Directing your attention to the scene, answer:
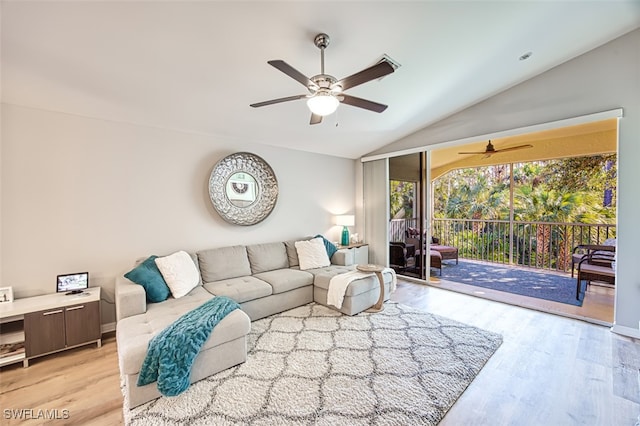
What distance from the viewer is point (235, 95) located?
2.99 m

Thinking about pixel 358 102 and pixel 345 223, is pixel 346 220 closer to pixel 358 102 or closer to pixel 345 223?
pixel 345 223

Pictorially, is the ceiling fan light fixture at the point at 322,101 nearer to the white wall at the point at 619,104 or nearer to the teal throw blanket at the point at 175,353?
the teal throw blanket at the point at 175,353

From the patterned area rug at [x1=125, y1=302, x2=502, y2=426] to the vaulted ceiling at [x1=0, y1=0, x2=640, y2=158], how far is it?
2649 mm

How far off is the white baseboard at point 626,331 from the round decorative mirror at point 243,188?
14.3 ft

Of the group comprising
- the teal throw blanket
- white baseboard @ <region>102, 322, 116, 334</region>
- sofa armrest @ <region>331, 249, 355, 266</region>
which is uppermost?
sofa armrest @ <region>331, 249, 355, 266</region>

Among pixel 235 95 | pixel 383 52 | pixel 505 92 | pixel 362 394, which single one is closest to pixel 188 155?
pixel 235 95

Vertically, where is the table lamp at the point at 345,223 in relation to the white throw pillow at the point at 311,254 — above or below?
above

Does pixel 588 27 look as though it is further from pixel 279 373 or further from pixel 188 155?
pixel 188 155

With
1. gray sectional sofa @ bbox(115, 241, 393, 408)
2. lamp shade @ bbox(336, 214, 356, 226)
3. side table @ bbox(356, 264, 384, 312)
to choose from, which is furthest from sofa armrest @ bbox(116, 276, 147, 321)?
lamp shade @ bbox(336, 214, 356, 226)

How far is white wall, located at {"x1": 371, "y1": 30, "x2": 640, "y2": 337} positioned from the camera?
282cm

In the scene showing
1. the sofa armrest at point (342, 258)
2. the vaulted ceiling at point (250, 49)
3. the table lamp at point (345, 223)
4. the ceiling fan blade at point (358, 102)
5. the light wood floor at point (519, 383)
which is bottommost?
the light wood floor at point (519, 383)

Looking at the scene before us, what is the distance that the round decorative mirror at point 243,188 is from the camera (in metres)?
3.75

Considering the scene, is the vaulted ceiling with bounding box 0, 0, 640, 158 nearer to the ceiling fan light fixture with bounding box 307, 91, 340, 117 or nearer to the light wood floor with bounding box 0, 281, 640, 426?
the ceiling fan light fixture with bounding box 307, 91, 340, 117

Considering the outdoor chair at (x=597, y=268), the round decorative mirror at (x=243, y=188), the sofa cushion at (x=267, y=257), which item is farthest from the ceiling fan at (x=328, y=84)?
the outdoor chair at (x=597, y=268)
